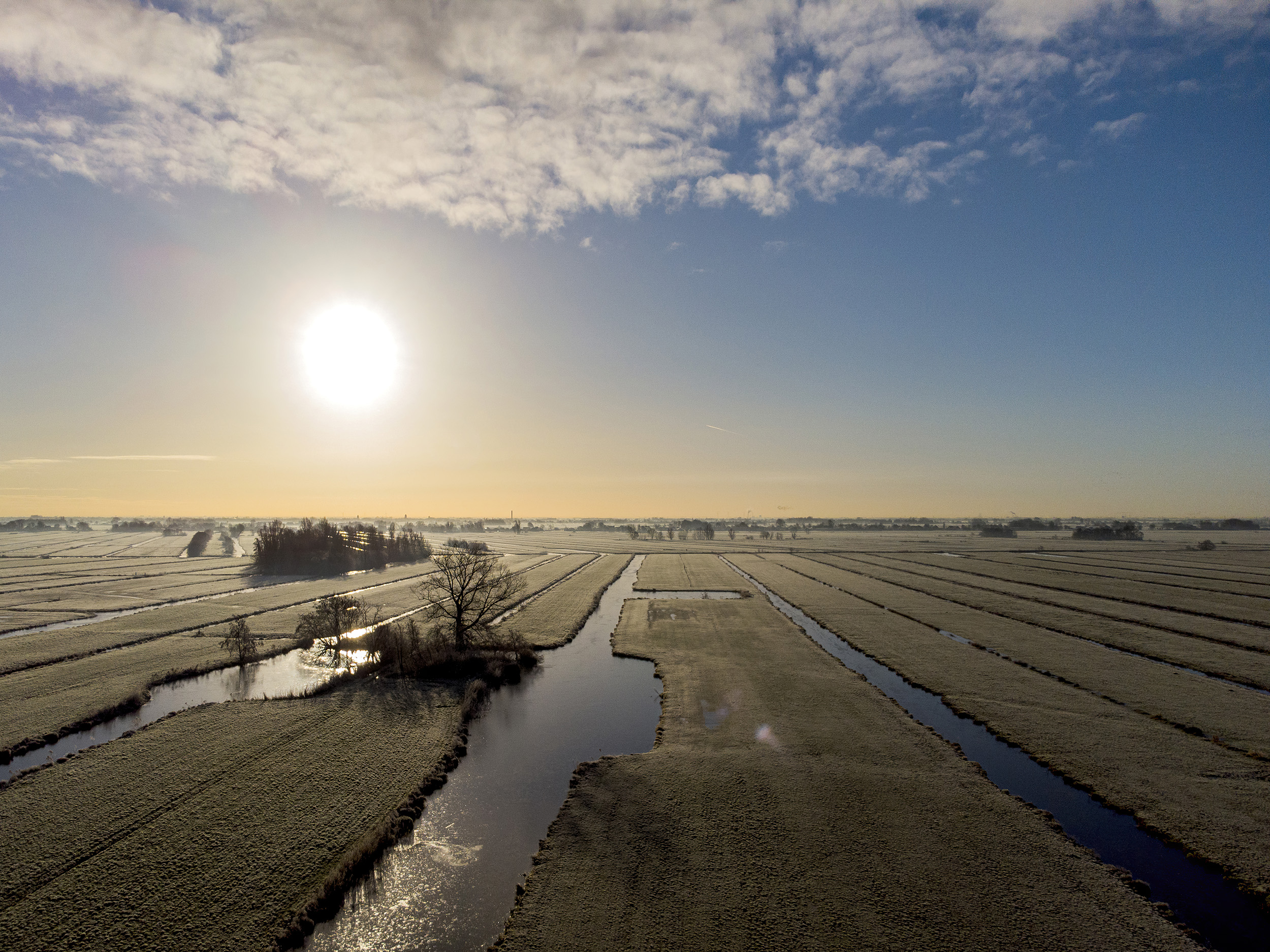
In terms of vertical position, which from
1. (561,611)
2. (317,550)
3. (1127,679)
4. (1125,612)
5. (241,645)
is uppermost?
(317,550)

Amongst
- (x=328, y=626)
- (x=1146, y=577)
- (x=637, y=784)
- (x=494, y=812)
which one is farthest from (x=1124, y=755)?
(x=1146, y=577)

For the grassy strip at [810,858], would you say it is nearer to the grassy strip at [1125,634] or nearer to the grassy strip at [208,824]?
the grassy strip at [208,824]

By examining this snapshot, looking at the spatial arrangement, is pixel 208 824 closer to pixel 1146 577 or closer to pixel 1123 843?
pixel 1123 843

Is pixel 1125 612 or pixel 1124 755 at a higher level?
pixel 1124 755

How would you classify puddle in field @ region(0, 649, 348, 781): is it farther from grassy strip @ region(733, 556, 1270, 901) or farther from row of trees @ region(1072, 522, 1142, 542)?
row of trees @ region(1072, 522, 1142, 542)

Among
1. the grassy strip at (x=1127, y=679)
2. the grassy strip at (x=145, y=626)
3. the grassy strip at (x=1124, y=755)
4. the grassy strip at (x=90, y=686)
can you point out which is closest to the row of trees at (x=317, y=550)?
the grassy strip at (x=145, y=626)

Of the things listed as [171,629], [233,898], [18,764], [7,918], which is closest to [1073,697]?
[233,898]

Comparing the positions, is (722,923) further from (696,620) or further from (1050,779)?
(696,620)
